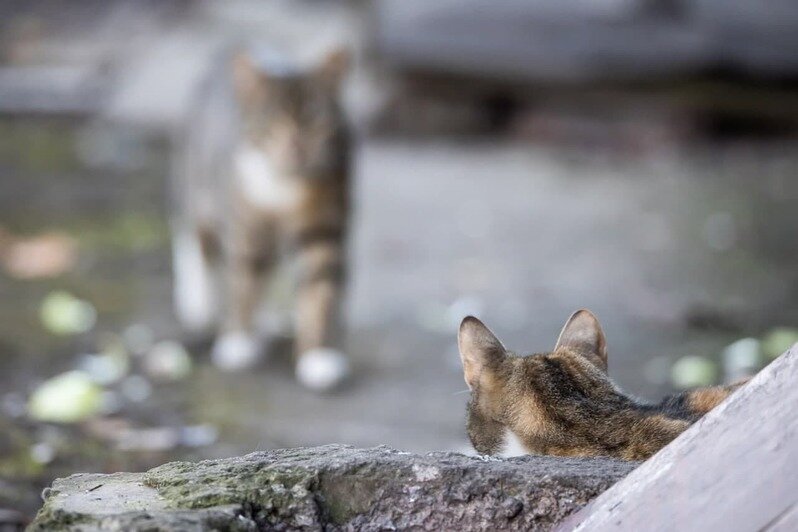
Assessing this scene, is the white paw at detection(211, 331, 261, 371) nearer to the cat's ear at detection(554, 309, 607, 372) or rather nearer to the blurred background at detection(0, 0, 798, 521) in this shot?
the blurred background at detection(0, 0, 798, 521)

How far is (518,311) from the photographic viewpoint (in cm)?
567

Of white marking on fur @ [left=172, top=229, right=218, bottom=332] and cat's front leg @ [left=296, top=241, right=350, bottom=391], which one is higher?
white marking on fur @ [left=172, top=229, right=218, bottom=332]

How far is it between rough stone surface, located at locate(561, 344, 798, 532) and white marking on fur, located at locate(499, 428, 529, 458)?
0.42 metres

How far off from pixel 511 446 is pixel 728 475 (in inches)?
25.5

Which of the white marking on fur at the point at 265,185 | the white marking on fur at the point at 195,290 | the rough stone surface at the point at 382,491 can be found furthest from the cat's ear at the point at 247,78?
the rough stone surface at the point at 382,491

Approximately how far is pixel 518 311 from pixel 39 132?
4561 mm

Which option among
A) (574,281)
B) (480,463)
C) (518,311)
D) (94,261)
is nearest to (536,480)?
(480,463)

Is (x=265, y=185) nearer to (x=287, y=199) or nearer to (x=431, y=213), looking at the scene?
(x=287, y=199)

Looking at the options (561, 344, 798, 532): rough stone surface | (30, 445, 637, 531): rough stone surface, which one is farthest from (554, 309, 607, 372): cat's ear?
(561, 344, 798, 532): rough stone surface

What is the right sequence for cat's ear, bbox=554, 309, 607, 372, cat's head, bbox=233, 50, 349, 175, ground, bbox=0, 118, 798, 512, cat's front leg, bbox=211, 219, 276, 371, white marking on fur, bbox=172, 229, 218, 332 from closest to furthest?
cat's ear, bbox=554, 309, 607, 372 → ground, bbox=0, 118, 798, 512 → cat's head, bbox=233, 50, 349, 175 → cat's front leg, bbox=211, 219, 276, 371 → white marking on fur, bbox=172, 229, 218, 332

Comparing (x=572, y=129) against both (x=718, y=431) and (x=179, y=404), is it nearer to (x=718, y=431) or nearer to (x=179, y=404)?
(x=179, y=404)

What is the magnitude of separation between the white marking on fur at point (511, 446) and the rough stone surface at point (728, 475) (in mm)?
417

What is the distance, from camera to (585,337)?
275 cm

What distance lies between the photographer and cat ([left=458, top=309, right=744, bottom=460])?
93.5 inches
